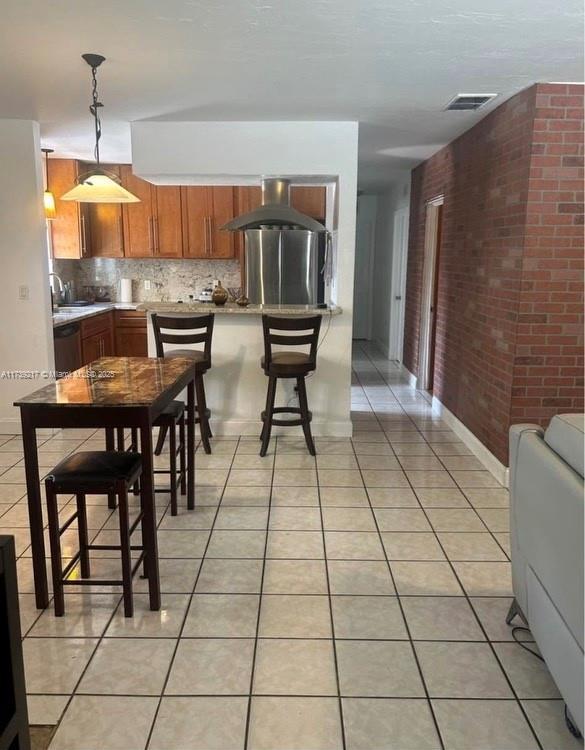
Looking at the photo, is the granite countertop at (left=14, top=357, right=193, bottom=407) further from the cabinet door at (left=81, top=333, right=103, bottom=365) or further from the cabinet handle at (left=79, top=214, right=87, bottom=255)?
the cabinet handle at (left=79, top=214, right=87, bottom=255)

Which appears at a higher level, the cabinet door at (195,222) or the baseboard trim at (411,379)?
the cabinet door at (195,222)

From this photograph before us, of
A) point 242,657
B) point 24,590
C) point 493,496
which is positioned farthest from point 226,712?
point 493,496

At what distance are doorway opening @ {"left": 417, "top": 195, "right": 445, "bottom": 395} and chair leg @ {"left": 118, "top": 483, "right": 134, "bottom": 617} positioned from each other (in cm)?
404

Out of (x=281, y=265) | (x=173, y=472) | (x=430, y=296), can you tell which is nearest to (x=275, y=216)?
(x=281, y=265)

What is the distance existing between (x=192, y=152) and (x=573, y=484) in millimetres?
3688

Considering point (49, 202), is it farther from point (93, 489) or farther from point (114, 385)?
point (93, 489)

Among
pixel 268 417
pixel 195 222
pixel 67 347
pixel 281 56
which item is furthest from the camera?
pixel 195 222

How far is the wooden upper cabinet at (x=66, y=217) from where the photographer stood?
6027 millimetres

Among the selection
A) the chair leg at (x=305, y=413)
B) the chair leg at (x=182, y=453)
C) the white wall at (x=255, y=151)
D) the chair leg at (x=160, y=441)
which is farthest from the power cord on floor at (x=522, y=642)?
the white wall at (x=255, y=151)

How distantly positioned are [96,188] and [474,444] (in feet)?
10.1

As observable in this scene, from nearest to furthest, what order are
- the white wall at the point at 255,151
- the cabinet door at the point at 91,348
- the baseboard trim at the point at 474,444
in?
the baseboard trim at the point at 474,444 → the white wall at the point at 255,151 → the cabinet door at the point at 91,348

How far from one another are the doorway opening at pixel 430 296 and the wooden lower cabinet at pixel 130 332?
2986 millimetres

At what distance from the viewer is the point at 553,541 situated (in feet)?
5.58

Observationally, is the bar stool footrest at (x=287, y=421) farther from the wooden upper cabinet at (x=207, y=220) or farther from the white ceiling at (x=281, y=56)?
the wooden upper cabinet at (x=207, y=220)
